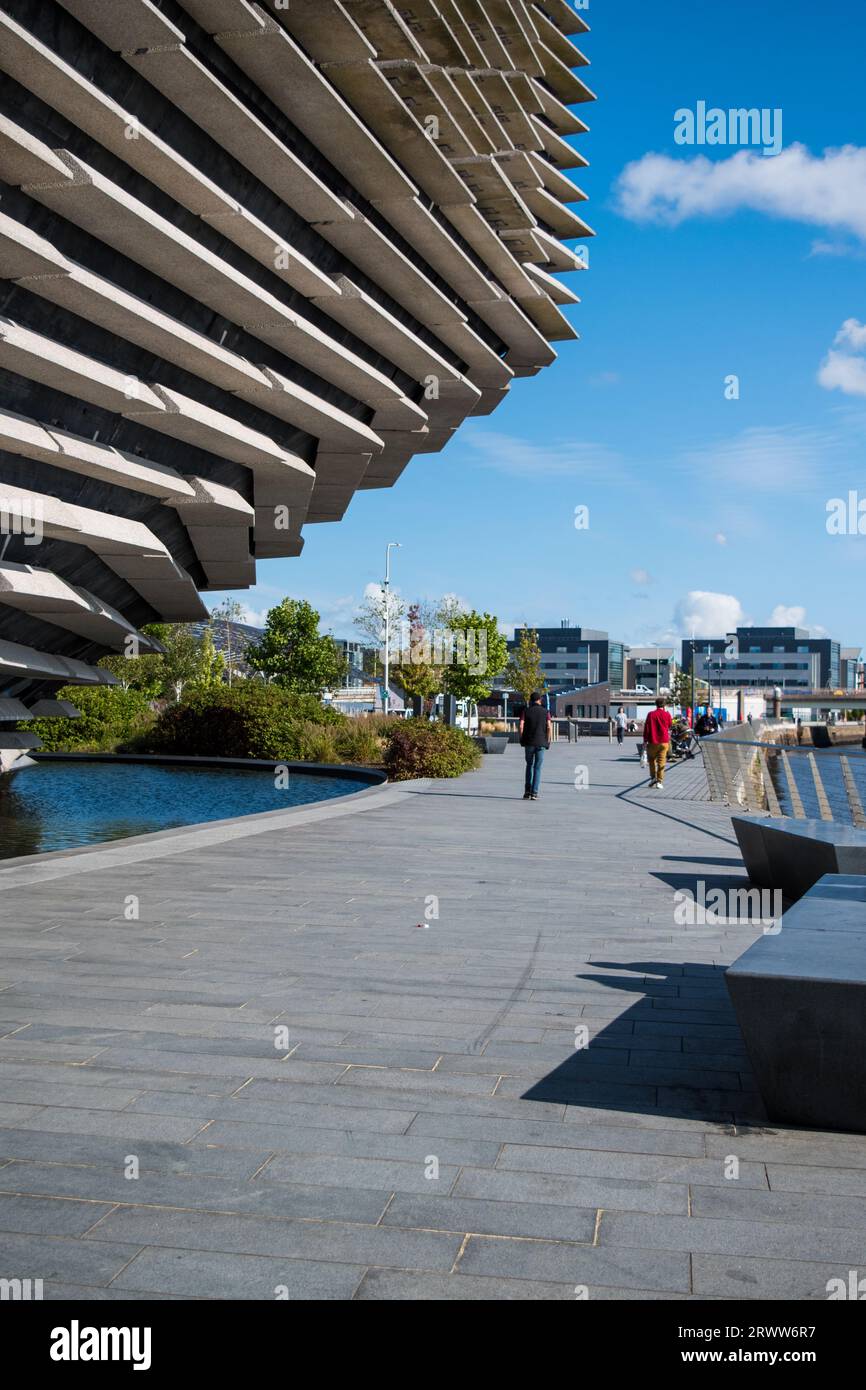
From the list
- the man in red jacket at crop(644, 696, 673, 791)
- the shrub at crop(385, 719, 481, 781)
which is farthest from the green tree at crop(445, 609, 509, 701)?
the man in red jacket at crop(644, 696, 673, 791)

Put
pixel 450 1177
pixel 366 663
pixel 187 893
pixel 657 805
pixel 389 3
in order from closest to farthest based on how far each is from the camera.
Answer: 1. pixel 450 1177
2. pixel 187 893
3. pixel 389 3
4. pixel 657 805
5. pixel 366 663

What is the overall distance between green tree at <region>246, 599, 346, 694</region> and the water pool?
32184 mm

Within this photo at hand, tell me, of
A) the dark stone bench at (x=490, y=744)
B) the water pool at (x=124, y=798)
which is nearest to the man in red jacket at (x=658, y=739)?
the water pool at (x=124, y=798)

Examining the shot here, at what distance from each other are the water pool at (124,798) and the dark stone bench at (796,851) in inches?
367

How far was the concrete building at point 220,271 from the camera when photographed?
34.3 feet

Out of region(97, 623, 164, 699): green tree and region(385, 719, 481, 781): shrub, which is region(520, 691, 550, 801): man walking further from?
region(97, 623, 164, 699): green tree

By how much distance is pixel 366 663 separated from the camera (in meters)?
101

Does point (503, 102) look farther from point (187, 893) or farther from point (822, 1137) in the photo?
point (822, 1137)

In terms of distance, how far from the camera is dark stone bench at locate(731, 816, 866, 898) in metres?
7.93

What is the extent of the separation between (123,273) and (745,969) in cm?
1064

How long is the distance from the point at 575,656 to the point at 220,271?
169389mm
